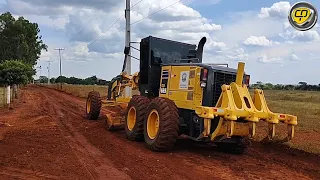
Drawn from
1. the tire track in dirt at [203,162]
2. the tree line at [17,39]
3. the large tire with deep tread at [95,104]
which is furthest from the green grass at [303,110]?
the tree line at [17,39]

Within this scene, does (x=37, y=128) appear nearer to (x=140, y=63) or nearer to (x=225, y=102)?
(x=140, y=63)

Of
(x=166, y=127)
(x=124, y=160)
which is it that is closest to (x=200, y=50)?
(x=166, y=127)

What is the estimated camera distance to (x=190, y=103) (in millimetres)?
9758

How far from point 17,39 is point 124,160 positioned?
217 ft

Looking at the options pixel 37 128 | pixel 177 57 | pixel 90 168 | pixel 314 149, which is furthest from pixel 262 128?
pixel 90 168

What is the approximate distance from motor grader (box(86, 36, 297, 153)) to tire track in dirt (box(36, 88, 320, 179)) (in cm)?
42

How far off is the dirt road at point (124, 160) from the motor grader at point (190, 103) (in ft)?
1.62

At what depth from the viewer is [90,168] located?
7578 mm

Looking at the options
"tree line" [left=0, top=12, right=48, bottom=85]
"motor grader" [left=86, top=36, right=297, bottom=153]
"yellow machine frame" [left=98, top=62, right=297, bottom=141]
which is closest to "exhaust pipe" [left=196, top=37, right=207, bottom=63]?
"motor grader" [left=86, top=36, right=297, bottom=153]

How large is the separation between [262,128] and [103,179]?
958 centimetres

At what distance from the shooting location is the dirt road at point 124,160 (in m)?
7.29

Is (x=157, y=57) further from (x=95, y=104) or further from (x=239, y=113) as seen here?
(x=95, y=104)

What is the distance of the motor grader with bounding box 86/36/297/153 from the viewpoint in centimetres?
855

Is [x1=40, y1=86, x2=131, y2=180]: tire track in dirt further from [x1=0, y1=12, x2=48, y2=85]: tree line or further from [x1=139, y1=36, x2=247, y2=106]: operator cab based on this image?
[x1=0, y1=12, x2=48, y2=85]: tree line
